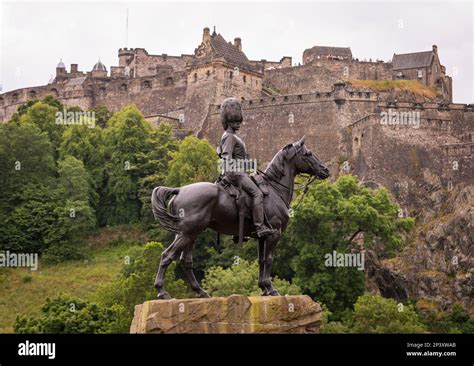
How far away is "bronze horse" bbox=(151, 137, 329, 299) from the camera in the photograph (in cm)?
2264

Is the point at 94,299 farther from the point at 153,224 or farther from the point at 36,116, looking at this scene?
the point at 36,116

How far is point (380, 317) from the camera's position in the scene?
171 feet

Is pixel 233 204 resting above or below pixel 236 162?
below

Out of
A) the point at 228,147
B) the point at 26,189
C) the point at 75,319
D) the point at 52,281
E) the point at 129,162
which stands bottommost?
the point at 75,319

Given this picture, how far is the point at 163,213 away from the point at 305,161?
332 centimetres

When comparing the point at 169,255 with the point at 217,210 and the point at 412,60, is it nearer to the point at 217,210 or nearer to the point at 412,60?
the point at 217,210

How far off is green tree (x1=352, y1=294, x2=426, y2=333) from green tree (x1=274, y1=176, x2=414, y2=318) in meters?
3.87

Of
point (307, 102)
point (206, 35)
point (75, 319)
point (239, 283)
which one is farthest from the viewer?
point (206, 35)

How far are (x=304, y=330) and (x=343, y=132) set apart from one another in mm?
58062

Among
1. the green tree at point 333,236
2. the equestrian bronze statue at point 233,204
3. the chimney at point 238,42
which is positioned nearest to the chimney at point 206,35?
the chimney at point 238,42

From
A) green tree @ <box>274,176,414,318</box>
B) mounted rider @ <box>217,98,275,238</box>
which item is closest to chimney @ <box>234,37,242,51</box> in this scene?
green tree @ <box>274,176,414,318</box>

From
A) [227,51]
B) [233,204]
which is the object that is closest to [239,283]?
[233,204]

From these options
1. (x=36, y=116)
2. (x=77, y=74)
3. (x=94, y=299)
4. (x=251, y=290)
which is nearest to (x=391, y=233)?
(x=251, y=290)

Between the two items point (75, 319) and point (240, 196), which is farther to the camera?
point (75, 319)
